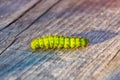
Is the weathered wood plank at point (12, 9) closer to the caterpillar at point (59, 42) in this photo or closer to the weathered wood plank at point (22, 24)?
the weathered wood plank at point (22, 24)

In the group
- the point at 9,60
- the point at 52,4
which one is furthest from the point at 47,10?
the point at 9,60

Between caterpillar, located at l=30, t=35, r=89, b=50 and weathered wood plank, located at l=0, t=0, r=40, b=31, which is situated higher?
weathered wood plank, located at l=0, t=0, r=40, b=31

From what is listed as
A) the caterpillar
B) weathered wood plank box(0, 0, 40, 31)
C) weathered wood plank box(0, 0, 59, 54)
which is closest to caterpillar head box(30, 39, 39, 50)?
the caterpillar

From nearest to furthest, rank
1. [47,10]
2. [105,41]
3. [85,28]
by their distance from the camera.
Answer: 1. [105,41]
2. [85,28]
3. [47,10]

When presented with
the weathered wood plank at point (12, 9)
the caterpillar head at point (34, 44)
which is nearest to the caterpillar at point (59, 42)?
the caterpillar head at point (34, 44)

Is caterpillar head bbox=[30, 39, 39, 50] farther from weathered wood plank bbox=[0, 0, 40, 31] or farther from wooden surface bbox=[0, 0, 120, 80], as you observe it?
weathered wood plank bbox=[0, 0, 40, 31]

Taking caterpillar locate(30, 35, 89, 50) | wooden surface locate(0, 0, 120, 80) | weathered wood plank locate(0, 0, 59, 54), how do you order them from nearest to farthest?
wooden surface locate(0, 0, 120, 80) → caterpillar locate(30, 35, 89, 50) → weathered wood plank locate(0, 0, 59, 54)

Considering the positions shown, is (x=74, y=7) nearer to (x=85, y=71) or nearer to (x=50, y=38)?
(x=50, y=38)
